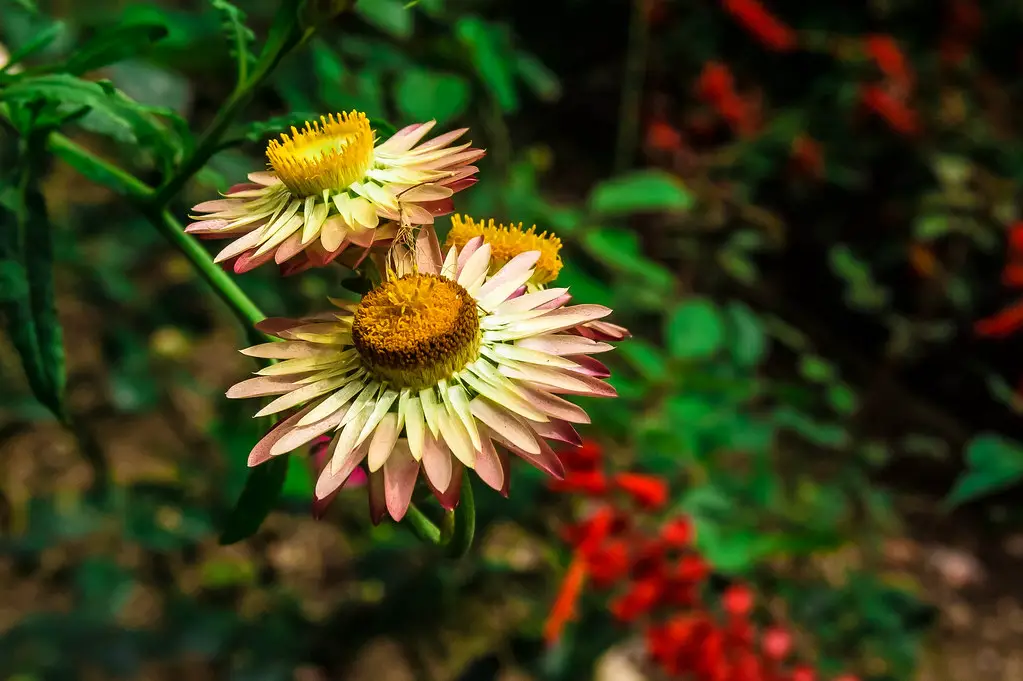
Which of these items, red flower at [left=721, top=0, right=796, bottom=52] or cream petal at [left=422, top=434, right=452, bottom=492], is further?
red flower at [left=721, top=0, right=796, bottom=52]

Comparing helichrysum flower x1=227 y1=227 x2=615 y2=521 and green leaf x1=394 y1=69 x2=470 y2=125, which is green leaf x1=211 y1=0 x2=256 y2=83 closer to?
helichrysum flower x1=227 y1=227 x2=615 y2=521

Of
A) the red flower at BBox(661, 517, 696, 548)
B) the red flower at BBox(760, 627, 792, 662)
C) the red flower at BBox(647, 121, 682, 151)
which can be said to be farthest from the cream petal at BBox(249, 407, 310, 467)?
the red flower at BBox(647, 121, 682, 151)

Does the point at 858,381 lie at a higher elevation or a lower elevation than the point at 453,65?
lower

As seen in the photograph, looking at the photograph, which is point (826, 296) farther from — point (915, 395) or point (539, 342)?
point (539, 342)

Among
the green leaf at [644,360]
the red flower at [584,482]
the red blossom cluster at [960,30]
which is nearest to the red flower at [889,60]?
the red blossom cluster at [960,30]

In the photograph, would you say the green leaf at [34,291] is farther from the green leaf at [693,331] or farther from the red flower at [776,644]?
the red flower at [776,644]

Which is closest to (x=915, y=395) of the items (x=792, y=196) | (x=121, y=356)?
(x=792, y=196)

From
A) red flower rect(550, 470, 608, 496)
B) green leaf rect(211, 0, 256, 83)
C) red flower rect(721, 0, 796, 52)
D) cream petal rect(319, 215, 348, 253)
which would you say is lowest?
red flower rect(550, 470, 608, 496)

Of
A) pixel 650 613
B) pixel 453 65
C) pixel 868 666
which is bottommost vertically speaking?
pixel 868 666
